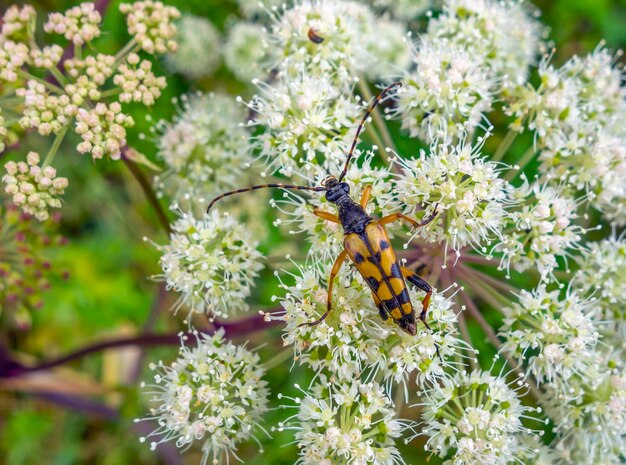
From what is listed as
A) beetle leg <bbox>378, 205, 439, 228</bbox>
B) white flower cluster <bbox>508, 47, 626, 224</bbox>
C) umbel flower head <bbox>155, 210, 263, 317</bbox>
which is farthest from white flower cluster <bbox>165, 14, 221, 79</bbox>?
beetle leg <bbox>378, 205, 439, 228</bbox>

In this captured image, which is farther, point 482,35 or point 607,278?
point 482,35

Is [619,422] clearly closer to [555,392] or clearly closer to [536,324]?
[555,392]

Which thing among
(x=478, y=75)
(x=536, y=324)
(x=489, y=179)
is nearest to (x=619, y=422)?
(x=536, y=324)

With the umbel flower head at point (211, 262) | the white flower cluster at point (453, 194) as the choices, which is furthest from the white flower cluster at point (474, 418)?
the umbel flower head at point (211, 262)

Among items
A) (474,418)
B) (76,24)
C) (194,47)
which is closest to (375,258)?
(474,418)

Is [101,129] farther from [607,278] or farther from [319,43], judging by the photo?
[607,278]

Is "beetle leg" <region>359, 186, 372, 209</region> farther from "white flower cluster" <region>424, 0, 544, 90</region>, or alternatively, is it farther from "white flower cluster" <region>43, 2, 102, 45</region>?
"white flower cluster" <region>43, 2, 102, 45</region>

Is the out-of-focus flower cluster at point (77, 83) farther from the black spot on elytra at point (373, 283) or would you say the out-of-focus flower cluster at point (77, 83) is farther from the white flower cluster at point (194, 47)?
the black spot on elytra at point (373, 283)
